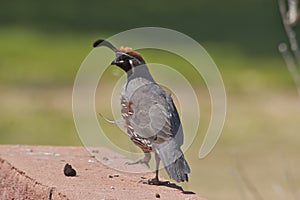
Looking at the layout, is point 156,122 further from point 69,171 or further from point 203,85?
point 203,85

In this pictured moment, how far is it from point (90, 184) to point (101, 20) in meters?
13.3

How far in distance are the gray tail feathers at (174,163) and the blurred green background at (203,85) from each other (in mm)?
2995

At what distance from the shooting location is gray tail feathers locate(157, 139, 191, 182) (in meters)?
Answer: 4.27

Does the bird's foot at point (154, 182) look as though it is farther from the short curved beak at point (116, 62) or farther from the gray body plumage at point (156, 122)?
the short curved beak at point (116, 62)

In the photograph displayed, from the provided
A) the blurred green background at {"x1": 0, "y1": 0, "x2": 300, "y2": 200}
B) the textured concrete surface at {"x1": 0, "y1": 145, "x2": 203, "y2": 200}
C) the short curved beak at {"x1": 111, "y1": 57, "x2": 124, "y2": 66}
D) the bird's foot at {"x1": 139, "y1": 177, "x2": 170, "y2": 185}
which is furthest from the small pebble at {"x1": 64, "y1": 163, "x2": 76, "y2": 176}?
the blurred green background at {"x1": 0, "y1": 0, "x2": 300, "y2": 200}

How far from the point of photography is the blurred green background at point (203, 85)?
10164mm

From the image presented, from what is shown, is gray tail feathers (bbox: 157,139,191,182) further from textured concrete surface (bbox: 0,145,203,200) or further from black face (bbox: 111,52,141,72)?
black face (bbox: 111,52,141,72)

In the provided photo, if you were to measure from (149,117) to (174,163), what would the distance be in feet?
1.06

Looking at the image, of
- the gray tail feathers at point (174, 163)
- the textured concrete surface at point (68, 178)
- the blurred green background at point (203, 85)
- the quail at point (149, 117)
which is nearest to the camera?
the textured concrete surface at point (68, 178)

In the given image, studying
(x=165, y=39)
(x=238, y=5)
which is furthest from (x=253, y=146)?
(x=238, y=5)

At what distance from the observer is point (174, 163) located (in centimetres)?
434

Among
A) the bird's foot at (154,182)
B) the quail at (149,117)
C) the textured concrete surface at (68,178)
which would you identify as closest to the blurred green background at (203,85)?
the textured concrete surface at (68,178)

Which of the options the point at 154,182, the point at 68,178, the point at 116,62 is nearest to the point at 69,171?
the point at 68,178

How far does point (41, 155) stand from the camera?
16.2 ft
